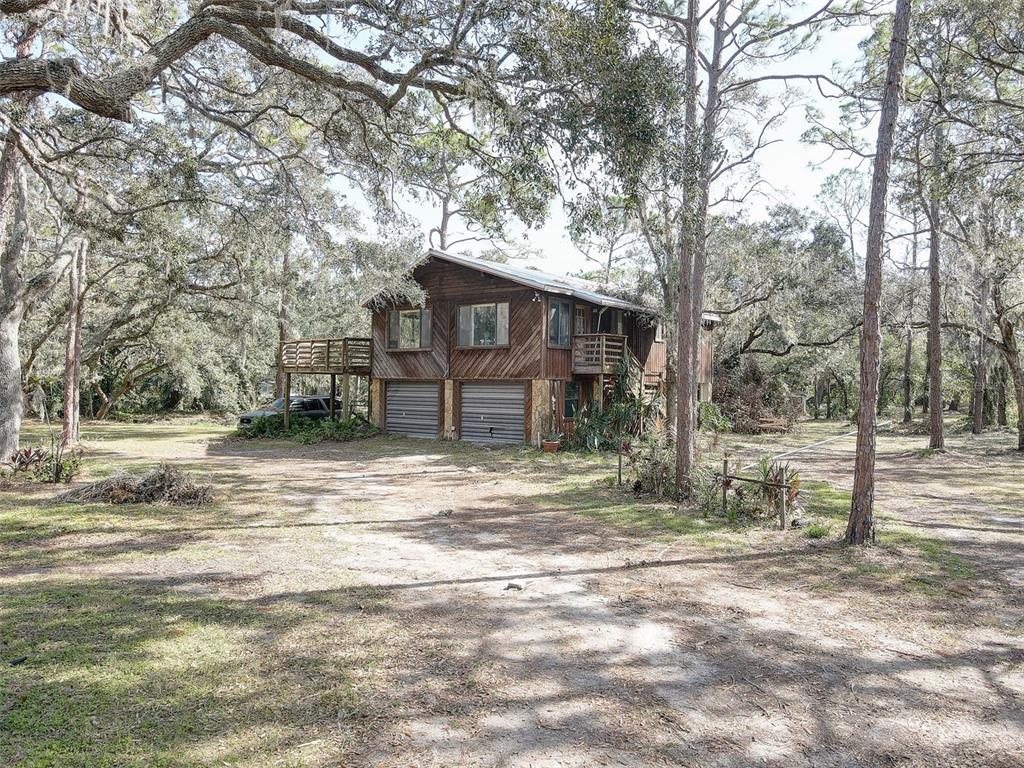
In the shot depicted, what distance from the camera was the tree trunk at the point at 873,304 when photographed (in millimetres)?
8078

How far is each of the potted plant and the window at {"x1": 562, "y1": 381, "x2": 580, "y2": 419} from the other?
159cm

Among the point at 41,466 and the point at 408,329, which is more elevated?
the point at 408,329

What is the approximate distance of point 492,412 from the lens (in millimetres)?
21906

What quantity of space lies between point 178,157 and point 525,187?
677 centimetres

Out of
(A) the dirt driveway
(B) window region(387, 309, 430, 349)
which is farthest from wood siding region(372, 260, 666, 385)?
(A) the dirt driveway

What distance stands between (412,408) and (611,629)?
1924 cm

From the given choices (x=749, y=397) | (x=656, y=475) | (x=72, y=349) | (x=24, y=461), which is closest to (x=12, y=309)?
(x=24, y=461)

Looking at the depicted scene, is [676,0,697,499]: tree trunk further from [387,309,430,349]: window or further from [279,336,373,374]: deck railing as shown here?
[279,336,373,374]: deck railing

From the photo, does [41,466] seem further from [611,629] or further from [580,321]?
[580,321]

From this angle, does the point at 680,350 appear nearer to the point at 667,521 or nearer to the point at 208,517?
the point at 667,521

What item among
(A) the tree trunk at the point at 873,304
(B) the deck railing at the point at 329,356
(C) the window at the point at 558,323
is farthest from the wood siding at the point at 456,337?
(A) the tree trunk at the point at 873,304

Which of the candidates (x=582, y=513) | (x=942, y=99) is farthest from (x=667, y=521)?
(x=942, y=99)

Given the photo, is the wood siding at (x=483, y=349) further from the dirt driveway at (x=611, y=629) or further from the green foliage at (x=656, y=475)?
the dirt driveway at (x=611, y=629)

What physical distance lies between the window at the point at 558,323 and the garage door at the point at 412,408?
501 cm
